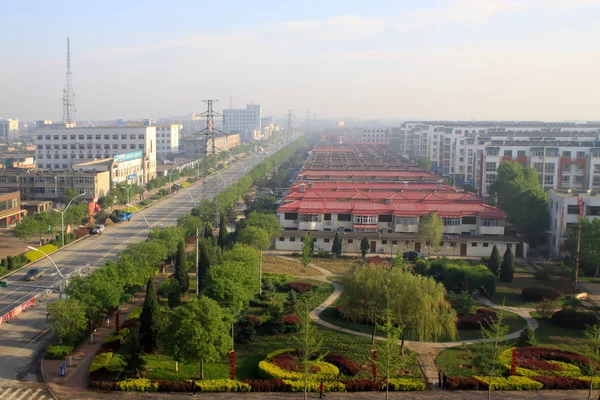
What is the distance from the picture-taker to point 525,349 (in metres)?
17.0

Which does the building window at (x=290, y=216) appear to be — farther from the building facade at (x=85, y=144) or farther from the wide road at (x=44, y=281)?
the building facade at (x=85, y=144)

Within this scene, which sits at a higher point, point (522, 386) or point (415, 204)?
point (415, 204)

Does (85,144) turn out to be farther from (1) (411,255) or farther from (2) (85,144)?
(1) (411,255)

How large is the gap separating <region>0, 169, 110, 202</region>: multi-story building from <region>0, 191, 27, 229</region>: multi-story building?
638 centimetres

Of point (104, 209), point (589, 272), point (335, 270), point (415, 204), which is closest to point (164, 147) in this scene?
point (104, 209)

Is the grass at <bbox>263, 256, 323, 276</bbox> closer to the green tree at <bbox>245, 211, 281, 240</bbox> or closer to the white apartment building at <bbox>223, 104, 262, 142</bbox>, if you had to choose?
the green tree at <bbox>245, 211, 281, 240</bbox>

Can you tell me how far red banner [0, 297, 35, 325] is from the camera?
19.2m

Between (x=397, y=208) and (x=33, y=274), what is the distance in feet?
64.3

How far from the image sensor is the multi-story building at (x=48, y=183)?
146ft

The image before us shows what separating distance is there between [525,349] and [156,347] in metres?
10.7

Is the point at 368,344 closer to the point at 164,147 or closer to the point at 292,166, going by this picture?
the point at 292,166

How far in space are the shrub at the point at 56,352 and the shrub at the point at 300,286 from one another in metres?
9.56

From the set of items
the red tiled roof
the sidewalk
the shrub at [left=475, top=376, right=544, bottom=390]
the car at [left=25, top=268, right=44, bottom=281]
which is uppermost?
the red tiled roof

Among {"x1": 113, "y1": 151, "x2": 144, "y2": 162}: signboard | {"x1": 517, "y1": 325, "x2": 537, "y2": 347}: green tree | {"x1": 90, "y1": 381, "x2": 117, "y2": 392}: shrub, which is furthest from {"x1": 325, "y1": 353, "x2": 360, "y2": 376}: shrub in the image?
{"x1": 113, "y1": 151, "x2": 144, "y2": 162}: signboard
